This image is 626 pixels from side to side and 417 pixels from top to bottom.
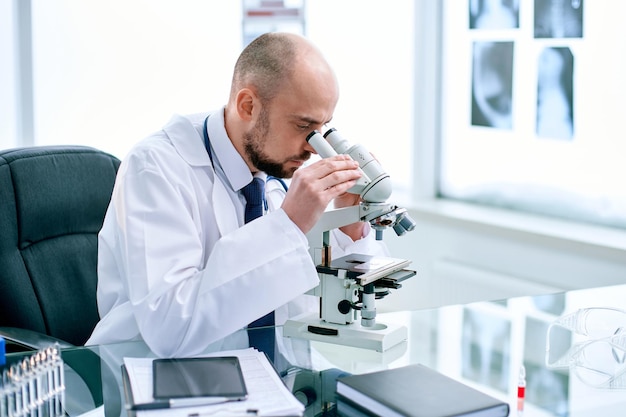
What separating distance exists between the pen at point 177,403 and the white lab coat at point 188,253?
391 millimetres

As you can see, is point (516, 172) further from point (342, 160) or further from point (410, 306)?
point (342, 160)

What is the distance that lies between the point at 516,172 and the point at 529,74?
45 centimetres

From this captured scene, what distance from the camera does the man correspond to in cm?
185

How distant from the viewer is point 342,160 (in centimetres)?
190

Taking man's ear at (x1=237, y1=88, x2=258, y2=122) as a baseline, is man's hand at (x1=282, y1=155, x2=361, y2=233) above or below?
below

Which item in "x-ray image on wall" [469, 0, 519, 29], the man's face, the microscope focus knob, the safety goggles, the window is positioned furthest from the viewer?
"x-ray image on wall" [469, 0, 519, 29]

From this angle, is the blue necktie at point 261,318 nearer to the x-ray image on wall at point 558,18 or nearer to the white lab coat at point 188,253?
the white lab coat at point 188,253

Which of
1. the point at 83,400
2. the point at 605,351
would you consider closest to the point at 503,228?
the point at 605,351

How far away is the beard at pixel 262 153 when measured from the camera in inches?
83.7

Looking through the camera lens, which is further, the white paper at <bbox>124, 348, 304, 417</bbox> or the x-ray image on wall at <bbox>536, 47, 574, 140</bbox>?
the x-ray image on wall at <bbox>536, 47, 574, 140</bbox>

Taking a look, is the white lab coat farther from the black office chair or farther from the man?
the black office chair

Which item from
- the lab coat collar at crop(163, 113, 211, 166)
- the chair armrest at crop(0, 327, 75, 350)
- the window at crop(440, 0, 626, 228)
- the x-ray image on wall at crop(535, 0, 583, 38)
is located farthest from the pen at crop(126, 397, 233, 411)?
the x-ray image on wall at crop(535, 0, 583, 38)

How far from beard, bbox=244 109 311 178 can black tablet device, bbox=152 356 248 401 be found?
0.65 m

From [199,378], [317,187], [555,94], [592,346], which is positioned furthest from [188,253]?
[555,94]
